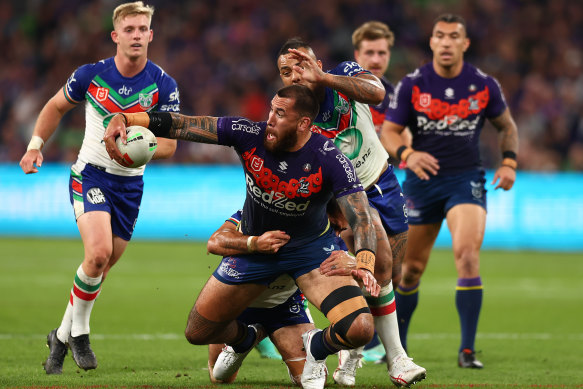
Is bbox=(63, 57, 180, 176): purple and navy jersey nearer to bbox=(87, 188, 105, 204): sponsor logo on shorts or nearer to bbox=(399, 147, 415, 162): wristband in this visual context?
bbox=(87, 188, 105, 204): sponsor logo on shorts

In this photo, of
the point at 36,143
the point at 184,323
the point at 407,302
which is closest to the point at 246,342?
the point at 407,302

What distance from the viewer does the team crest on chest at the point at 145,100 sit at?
728 cm

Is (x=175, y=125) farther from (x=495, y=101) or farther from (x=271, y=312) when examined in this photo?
(x=495, y=101)

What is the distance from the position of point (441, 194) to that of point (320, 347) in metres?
2.75

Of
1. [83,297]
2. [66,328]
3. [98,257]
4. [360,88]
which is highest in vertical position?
[360,88]

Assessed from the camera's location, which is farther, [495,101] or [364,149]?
[495,101]

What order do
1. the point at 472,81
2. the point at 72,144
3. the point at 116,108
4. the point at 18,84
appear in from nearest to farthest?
the point at 116,108 → the point at 472,81 → the point at 72,144 → the point at 18,84

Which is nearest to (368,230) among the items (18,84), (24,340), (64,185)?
(24,340)

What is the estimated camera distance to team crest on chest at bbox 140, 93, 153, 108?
23.9ft

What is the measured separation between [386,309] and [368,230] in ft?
3.51

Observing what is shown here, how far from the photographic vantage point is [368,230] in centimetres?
560

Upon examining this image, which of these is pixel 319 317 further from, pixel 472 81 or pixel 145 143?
pixel 145 143

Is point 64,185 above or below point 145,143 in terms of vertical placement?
below

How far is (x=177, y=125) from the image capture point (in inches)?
225
